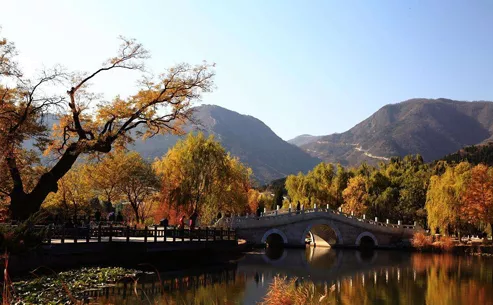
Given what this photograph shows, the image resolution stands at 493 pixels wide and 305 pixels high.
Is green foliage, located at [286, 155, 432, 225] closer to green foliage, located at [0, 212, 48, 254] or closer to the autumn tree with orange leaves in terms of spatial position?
the autumn tree with orange leaves

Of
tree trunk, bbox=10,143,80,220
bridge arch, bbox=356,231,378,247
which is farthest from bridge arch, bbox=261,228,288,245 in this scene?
tree trunk, bbox=10,143,80,220

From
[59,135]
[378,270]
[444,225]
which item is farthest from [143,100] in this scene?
[444,225]

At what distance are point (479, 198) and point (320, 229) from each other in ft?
50.0

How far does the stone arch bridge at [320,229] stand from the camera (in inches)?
1592

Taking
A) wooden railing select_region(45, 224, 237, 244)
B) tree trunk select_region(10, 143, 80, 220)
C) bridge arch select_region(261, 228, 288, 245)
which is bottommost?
bridge arch select_region(261, 228, 288, 245)

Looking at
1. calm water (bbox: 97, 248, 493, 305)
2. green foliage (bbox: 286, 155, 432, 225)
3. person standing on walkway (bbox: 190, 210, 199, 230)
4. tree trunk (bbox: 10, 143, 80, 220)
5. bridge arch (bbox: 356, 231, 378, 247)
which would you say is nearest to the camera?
calm water (bbox: 97, 248, 493, 305)

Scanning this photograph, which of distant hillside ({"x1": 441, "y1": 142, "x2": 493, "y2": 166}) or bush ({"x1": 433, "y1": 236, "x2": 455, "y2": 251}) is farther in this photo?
distant hillside ({"x1": 441, "y1": 142, "x2": 493, "y2": 166})

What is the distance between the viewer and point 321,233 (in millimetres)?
48688

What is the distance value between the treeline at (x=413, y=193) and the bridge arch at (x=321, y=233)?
5929 mm

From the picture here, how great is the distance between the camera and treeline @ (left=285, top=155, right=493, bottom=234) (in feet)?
132

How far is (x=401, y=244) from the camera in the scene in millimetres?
45406

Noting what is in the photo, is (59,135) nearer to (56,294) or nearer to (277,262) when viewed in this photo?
(56,294)

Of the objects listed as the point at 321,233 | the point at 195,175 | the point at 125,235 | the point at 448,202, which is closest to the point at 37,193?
the point at 125,235

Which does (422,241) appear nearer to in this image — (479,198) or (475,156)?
(479,198)
